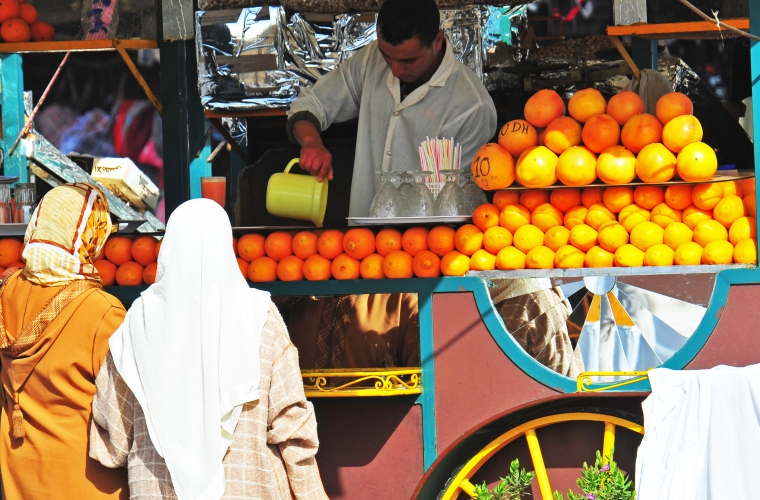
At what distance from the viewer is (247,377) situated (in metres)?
2.48

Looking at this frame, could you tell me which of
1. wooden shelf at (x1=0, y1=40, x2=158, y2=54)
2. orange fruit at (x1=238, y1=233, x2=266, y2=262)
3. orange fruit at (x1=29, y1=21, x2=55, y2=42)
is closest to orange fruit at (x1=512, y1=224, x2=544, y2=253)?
orange fruit at (x1=238, y1=233, x2=266, y2=262)

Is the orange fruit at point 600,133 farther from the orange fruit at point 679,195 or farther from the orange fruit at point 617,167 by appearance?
the orange fruit at point 679,195

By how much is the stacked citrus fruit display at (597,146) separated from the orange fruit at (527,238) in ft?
0.55

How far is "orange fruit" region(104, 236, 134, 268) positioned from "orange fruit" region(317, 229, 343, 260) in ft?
2.58

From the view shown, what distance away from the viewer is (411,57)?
4.05 m

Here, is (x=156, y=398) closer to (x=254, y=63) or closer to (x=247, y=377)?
(x=247, y=377)

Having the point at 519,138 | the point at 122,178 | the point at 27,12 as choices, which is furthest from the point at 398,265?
the point at 122,178

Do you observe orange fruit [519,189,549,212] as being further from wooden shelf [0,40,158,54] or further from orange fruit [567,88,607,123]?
wooden shelf [0,40,158,54]

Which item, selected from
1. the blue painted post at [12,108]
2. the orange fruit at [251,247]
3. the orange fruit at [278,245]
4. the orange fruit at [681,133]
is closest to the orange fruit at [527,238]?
the orange fruit at [681,133]

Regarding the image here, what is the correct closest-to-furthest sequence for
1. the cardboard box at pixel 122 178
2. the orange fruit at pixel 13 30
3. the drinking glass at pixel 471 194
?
the drinking glass at pixel 471 194
the orange fruit at pixel 13 30
the cardboard box at pixel 122 178

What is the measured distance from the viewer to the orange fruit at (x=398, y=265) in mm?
3328

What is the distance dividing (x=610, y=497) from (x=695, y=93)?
12.1ft

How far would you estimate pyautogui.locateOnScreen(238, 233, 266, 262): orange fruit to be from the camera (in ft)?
11.6

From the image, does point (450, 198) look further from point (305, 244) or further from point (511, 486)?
point (511, 486)
